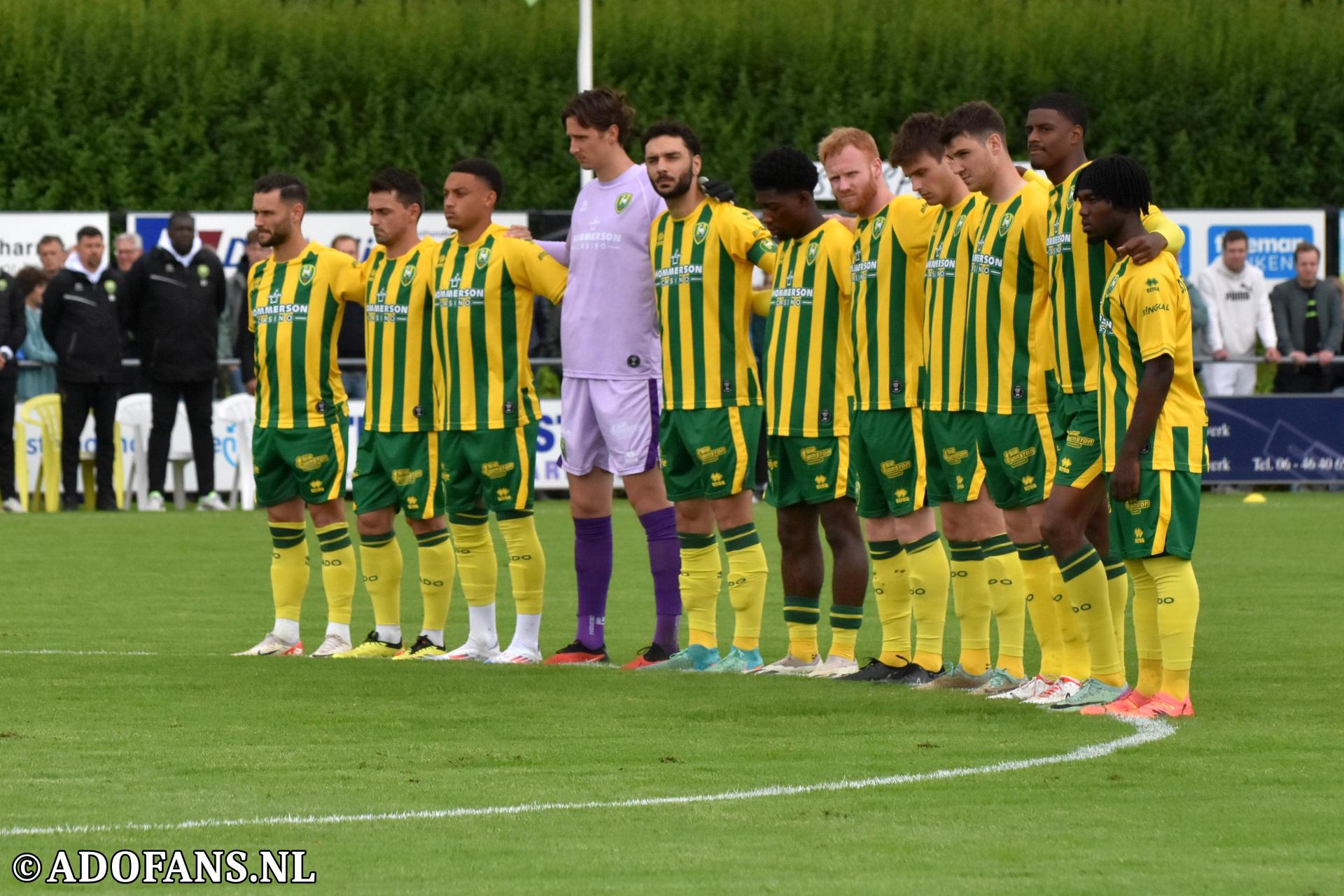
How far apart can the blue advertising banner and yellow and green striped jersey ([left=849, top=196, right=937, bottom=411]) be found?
12.5 meters

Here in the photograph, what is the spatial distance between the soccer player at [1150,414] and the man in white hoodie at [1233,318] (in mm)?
14006

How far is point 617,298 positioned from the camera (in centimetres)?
1023

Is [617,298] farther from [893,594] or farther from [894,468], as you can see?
[893,594]

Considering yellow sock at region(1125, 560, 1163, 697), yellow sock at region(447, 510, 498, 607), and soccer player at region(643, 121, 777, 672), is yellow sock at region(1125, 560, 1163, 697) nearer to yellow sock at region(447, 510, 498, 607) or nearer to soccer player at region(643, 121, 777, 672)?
soccer player at region(643, 121, 777, 672)

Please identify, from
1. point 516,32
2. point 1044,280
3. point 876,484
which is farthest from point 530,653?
point 516,32

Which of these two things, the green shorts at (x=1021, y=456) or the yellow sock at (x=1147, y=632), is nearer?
the yellow sock at (x=1147, y=632)

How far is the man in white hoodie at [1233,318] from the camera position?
21859 millimetres

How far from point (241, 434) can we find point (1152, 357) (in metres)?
13.5

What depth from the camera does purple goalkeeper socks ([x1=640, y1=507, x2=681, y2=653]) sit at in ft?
33.9

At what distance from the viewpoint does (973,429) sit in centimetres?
898

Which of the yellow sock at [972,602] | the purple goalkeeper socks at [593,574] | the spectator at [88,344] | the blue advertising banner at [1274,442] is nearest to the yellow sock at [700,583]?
the purple goalkeeper socks at [593,574]

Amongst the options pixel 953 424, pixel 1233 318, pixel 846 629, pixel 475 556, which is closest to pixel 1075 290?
pixel 953 424

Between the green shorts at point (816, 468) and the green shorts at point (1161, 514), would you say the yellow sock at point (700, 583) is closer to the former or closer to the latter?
the green shorts at point (816, 468)

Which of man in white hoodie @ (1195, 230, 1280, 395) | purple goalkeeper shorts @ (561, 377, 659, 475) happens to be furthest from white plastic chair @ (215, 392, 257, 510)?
purple goalkeeper shorts @ (561, 377, 659, 475)
